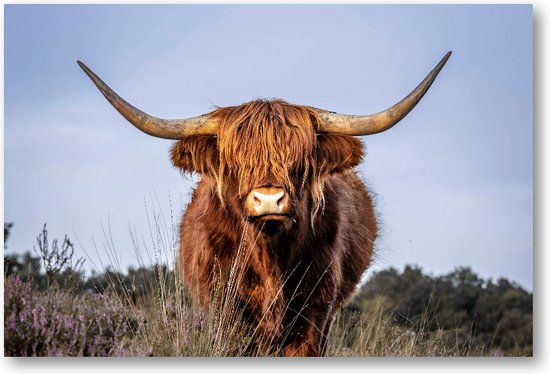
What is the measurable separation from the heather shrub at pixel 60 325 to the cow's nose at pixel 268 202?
0.94 m

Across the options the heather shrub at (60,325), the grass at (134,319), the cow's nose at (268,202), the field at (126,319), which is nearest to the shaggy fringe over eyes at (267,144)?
the cow's nose at (268,202)

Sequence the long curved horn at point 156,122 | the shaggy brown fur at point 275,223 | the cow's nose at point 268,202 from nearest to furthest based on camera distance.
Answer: the cow's nose at point 268,202 → the long curved horn at point 156,122 → the shaggy brown fur at point 275,223

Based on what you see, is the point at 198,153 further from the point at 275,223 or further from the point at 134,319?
the point at 134,319

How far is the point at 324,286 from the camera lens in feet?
20.2

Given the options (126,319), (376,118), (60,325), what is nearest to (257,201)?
(376,118)

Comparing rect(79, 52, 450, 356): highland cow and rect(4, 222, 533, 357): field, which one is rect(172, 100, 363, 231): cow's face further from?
rect(4, 222, 533, 357): field

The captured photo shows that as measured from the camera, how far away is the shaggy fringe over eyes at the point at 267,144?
18.5ft

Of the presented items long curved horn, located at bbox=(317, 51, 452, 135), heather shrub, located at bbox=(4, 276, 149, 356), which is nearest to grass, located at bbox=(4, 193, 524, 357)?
heather shrub, located at bbox=(4, 276, 149, 356)

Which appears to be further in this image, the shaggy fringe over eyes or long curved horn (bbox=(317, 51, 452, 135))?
the shaggy fringe over eyes

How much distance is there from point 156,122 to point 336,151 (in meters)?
1.00

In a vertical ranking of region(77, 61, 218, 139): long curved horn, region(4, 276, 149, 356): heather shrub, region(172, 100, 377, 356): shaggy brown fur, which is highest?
region(77, 61, 218, 139): long curved horn

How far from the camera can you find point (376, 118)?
18.4 ft

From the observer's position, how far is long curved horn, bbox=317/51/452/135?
17.8 feet

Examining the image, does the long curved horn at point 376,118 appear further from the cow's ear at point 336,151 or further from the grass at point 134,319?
the grass at point 134,319
